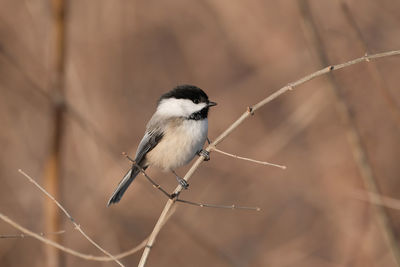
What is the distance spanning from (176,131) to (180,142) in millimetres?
87

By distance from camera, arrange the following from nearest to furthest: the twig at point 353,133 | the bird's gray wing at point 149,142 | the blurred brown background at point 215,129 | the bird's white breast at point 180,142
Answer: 1. the twig at point 353,133
2. the bird's white breast at point 180,142
3. the bird's gray wing at point 149,142
4. the blurred brown background at point 215,129

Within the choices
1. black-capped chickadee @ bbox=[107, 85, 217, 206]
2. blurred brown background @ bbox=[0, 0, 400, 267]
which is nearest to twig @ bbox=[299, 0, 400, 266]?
black-capped chickadee @ bbox=[107, 85, 217, 206]

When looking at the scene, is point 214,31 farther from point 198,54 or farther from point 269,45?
point 269,45

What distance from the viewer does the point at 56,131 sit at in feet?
10.8

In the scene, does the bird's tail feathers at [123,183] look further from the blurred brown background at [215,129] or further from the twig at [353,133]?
the twig at [353,133]

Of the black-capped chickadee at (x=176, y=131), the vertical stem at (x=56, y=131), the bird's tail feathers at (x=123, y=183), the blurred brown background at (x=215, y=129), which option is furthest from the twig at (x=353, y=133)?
the vertical stem at (x=56, y=131)

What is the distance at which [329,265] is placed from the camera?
5531 mm

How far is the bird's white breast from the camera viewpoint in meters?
3.30

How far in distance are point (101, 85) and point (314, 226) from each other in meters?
3.18

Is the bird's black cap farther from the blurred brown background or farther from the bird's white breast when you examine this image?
the blurred brown background

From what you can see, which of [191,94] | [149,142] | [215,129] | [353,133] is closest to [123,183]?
[149,142]

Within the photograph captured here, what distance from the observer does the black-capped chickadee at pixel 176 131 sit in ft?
10.9

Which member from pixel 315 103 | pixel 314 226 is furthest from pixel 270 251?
pixel 315 103

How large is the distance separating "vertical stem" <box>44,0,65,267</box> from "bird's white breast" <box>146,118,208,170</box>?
0.72 m
